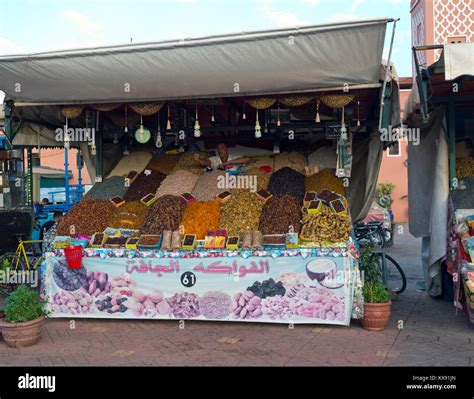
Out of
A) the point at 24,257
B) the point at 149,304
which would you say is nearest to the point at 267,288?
the point at 149,304

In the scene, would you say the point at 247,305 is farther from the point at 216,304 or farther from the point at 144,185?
the point at 144,185

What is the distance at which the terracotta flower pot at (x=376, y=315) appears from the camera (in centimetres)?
560

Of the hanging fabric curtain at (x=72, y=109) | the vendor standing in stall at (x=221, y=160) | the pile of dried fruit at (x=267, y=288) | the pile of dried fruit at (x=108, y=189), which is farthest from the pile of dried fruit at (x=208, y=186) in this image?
the hanging fabric curtain at (x=72, y=109)

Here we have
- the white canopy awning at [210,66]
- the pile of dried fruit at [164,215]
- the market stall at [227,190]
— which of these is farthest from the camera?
the pile of dried fruit at [164,215]

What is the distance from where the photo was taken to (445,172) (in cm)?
679

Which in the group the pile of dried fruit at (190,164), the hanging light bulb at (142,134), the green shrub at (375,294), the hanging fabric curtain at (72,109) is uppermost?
the hanging fabric curtain at (72,109)

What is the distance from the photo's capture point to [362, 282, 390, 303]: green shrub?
18.5 ft

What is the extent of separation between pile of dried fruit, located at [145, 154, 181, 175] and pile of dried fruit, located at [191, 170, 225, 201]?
2.21ft

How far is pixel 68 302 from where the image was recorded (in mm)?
6277

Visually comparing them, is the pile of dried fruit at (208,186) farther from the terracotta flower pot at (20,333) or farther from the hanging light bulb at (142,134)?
the terracotta flower pot at (20,333)

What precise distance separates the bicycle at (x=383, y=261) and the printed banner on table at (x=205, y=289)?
4.32 feet

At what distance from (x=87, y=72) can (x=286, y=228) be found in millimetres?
3032
